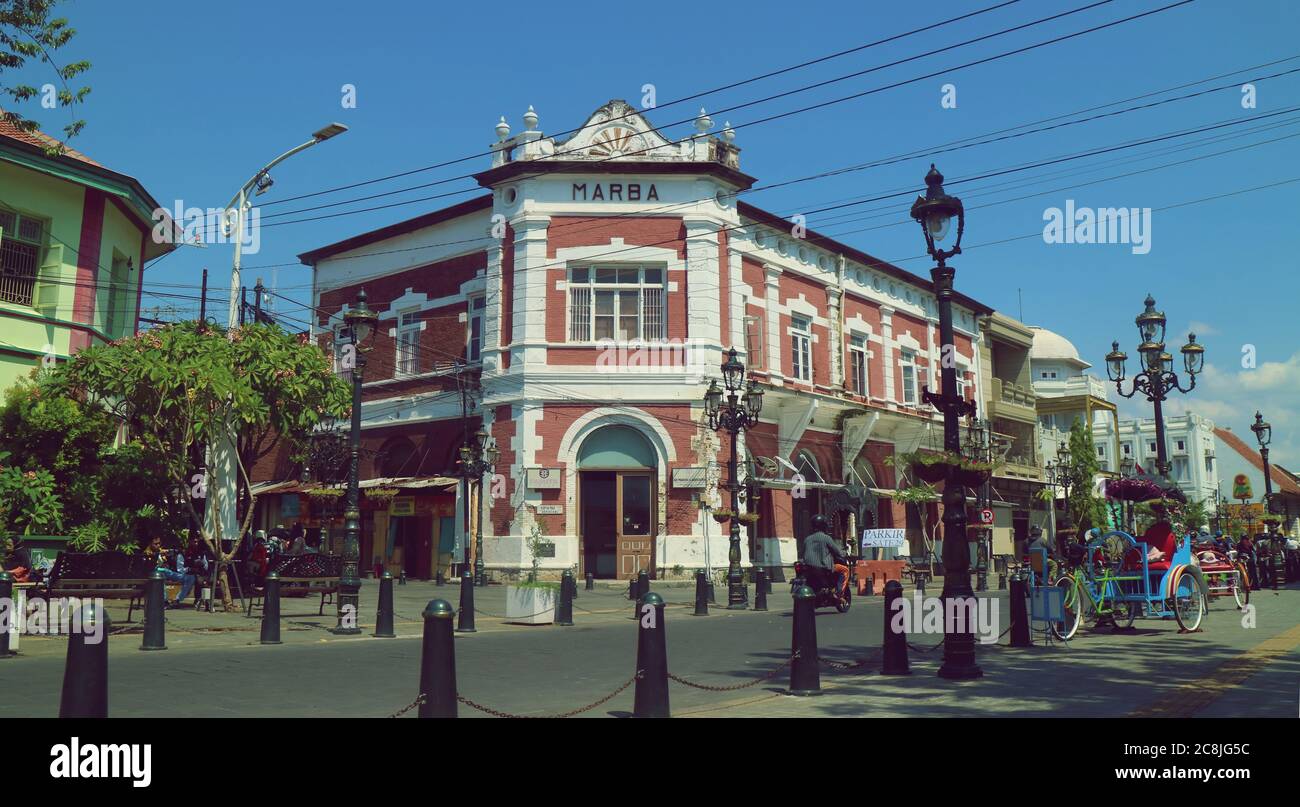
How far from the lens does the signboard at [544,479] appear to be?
85.3 feet

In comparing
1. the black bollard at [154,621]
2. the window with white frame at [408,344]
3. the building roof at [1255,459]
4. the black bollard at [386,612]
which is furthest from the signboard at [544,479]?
the building roof at [1255,459]

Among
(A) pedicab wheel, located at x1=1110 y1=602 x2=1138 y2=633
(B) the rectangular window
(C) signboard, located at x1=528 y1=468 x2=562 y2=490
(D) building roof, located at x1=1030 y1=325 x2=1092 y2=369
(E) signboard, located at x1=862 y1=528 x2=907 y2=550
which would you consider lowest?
(A) pedicab wheel, located at x1=1110 y1=602 x2=1138 y2=633

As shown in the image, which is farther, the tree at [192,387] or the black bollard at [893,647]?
the tree at [192,387]

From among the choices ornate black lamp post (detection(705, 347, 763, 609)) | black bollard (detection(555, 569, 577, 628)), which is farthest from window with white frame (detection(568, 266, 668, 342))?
black bollard (detection(555, 569, 577, 628))

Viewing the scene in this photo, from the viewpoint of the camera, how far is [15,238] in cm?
1817

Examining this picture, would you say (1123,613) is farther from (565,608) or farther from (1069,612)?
(565,608)

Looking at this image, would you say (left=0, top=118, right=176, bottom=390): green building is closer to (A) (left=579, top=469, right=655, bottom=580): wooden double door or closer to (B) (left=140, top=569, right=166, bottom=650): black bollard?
(B) (left=140, top=569, right=166, bottom=650): black bollard

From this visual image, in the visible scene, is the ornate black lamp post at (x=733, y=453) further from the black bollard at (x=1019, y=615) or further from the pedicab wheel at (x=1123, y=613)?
the black bollard at (x=1019, y=615)

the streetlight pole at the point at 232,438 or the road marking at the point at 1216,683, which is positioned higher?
the streetlight pole at the point at 232,438

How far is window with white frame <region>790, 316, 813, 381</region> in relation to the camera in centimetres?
3109

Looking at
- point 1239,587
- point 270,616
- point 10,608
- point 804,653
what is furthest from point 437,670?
point 1239,587

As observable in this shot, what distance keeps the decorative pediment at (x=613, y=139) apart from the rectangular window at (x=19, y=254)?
13.2 metres

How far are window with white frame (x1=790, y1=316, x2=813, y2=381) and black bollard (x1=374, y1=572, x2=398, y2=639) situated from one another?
19.0 metres
